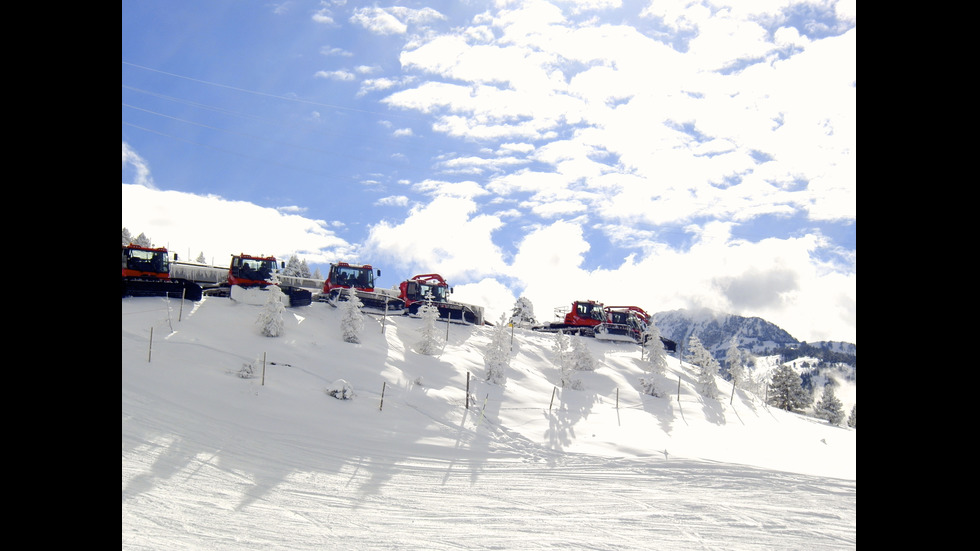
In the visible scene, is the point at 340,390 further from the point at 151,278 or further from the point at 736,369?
the point at 736,369

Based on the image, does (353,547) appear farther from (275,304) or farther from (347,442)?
(275,304)

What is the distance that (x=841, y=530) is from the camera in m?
11.4

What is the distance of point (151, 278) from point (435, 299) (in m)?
16.8

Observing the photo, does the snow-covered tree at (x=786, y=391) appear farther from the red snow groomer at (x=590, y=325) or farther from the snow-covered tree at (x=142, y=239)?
the snow-covered tree at (x=142, y=239)

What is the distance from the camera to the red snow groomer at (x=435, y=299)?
127 feet

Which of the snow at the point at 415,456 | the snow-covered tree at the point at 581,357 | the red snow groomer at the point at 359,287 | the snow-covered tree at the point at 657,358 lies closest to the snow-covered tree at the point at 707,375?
the snow-covered tree at the point at 657,358

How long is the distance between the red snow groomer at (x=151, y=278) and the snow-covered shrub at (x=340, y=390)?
38.6 ft

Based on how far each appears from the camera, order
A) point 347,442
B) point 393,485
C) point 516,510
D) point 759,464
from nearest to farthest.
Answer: point 516,510 → point 393,485 → point 347,442 → point 759,464

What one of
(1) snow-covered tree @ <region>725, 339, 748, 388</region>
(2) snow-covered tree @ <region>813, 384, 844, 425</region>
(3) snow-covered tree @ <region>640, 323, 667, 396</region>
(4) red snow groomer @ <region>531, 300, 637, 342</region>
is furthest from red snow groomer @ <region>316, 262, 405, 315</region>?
(2) snow-covered tree @ <region>813, 384, 844, 425</region>

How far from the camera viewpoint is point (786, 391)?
183 feet

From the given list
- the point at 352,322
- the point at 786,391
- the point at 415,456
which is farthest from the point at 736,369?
the point at 415,456
